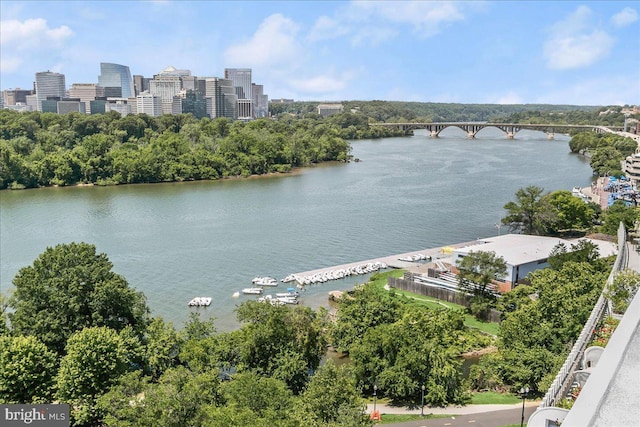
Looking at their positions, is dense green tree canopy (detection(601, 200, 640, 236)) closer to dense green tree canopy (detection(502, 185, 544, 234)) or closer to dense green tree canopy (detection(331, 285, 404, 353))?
dense green tree canopy (detection(502, 185, 544, 234))

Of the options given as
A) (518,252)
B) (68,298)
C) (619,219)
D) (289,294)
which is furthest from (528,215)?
(68,298)

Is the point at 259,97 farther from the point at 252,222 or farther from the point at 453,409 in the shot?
the point at 453,409

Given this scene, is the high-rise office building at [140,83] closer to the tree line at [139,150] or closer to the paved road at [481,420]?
the tree line at [139,150]

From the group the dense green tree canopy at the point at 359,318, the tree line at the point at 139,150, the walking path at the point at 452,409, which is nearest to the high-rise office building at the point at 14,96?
the tree line at the point at 139,150

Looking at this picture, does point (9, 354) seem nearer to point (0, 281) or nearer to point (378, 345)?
point (378, 345)

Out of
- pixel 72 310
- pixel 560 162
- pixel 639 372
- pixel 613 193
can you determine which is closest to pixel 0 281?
pixel 72 310

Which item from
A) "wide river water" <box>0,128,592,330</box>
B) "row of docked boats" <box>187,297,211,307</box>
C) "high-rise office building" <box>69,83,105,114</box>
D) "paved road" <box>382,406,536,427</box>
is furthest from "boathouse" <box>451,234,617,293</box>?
"high-rise office building" <box>69,83,105,114</box>
